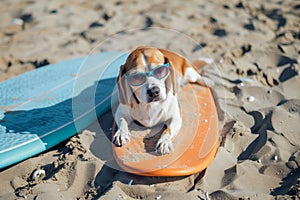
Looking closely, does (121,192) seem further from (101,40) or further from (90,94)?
(101,40)

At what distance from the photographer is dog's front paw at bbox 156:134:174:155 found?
138 inches

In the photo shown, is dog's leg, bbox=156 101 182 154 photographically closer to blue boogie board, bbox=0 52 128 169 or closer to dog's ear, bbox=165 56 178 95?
dog's ear, bbox=165 56 178 95

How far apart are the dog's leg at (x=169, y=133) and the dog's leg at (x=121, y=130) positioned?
0.28 m

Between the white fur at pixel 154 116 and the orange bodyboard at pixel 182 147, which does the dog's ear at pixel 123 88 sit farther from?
the orange bodyboard at pixel 182 147

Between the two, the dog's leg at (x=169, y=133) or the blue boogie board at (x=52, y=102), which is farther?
the blue boogie board at (x=52, y=102)

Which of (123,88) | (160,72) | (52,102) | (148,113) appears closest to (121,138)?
(148,113)

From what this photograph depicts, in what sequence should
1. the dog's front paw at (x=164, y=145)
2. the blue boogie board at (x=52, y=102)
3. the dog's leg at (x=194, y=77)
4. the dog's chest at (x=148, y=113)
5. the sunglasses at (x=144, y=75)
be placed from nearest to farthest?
the sunglasses at (x=144, y=75)
the dog's front paw at (x=164, y=145)
the dog's chest at (x=148, y=113)
the blue boogie board at (x=52, y=102)
the dog's leg at (x=194, y=77)

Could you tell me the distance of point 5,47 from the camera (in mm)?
6246

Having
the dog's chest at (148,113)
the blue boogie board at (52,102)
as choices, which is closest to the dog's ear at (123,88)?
the dog's chest at (148,113)

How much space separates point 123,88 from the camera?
3.59 metres

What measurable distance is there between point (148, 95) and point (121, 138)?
1.49 feet

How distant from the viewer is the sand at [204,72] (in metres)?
3.41

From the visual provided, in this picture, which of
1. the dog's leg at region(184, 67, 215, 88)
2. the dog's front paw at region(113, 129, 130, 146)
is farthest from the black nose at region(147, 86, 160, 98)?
the dog's leg at region(184, 67, 215, 88)

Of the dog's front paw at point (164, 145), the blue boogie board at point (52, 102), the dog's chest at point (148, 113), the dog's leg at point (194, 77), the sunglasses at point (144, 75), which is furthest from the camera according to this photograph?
the dog's leg at point (194, 77)
